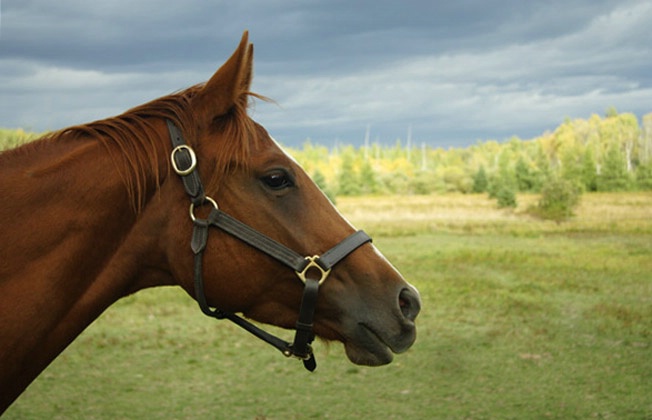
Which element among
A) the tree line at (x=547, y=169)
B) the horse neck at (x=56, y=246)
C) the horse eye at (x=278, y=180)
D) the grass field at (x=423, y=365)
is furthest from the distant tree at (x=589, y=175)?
the horse neck at (x=56, y=246)

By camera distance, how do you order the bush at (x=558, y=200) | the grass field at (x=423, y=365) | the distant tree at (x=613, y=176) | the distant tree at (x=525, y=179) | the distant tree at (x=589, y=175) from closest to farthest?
the grass field at (x=423, y=365), the bush at (x=558, y=200), the distant tree at (x=613, y=176), the distant tree at (x=589, y=175), the distant tree at (x=525, y=179)

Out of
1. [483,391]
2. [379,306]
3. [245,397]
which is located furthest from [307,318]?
[483,391]

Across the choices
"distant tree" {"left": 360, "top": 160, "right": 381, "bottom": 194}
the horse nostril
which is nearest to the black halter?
the horse nostril

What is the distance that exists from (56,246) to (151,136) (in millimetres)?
475

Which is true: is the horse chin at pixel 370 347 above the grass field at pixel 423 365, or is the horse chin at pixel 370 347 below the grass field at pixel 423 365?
above

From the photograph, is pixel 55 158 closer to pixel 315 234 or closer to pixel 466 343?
pixel 315 234

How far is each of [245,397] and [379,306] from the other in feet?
15.7

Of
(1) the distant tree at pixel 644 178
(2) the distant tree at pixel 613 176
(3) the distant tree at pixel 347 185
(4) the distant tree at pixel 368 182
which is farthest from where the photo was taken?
(4) the distant tree at pixel 368 182

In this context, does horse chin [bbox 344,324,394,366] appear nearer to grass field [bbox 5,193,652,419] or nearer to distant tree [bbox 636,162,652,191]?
grass field [bbox 5,193,652,419]

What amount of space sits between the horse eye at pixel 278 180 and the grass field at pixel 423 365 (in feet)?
14.1

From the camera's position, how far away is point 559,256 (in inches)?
704

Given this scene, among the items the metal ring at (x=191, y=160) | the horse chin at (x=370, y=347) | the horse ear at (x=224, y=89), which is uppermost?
the horse ear at (x=224, y=89)

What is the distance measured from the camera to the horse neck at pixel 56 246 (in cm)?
184

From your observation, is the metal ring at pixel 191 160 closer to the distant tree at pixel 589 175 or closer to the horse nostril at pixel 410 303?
the horse nostril at pixel 410 303
